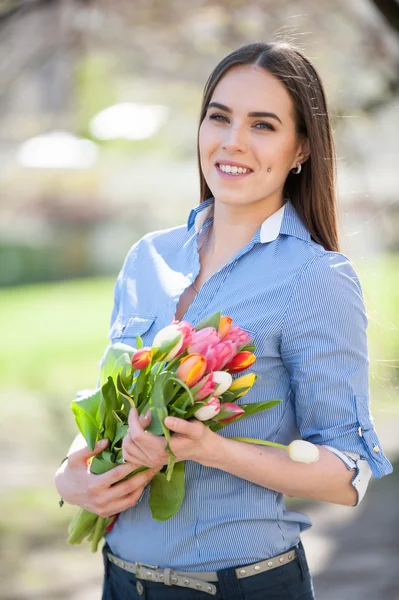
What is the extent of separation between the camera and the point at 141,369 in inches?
64.4

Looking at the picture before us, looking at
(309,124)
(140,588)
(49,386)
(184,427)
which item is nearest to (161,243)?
(309,124)

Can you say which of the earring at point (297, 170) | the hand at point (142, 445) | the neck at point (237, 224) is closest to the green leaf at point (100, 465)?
the hand at point (142, 445)

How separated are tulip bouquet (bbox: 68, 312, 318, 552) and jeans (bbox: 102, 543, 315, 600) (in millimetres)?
167

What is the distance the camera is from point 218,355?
1.56 meters

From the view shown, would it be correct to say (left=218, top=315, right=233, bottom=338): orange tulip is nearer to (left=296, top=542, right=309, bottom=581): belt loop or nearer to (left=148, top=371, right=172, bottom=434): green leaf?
(left=148, top=371, right=172, bottom=434): green leaf

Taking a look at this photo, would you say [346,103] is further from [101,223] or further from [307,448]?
[101,223]

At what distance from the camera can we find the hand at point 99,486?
1742mm

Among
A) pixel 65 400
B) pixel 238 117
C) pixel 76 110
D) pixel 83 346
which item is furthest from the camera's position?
pixel 76 110

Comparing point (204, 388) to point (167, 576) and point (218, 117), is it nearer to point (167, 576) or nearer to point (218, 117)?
point (167, 576)

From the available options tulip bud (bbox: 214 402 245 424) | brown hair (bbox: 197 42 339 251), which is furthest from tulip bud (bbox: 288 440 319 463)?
brown hair (bbox: 197 42 339 251)

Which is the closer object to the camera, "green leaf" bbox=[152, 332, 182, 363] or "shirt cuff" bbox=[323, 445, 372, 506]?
"green leaf" bbox=[152, 332, 182, 363]

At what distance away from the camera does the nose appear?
1.83 m

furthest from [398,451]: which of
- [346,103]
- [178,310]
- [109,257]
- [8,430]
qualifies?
[109,257]

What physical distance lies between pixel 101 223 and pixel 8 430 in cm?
898
